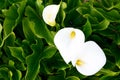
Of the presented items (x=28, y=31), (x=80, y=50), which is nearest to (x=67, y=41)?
(x=80, y=50)

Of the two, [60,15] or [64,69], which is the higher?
[60,15]

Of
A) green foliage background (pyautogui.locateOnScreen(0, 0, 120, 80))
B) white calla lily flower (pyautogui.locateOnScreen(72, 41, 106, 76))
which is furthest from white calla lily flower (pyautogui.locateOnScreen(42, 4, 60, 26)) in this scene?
white calla lily flower (pyautogui.locateOnScreen(72, 41, 106, 76))

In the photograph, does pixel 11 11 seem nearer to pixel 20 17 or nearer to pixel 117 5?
pixel 20 17

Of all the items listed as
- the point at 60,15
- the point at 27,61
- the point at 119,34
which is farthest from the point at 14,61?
A: the point at 119,34

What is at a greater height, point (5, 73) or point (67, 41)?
point (67, 41)

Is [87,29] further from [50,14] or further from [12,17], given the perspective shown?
[12,17]

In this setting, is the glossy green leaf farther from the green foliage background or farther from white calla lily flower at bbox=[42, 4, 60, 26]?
white calla lily flower at bbox=[42, 4, 60, 26]
